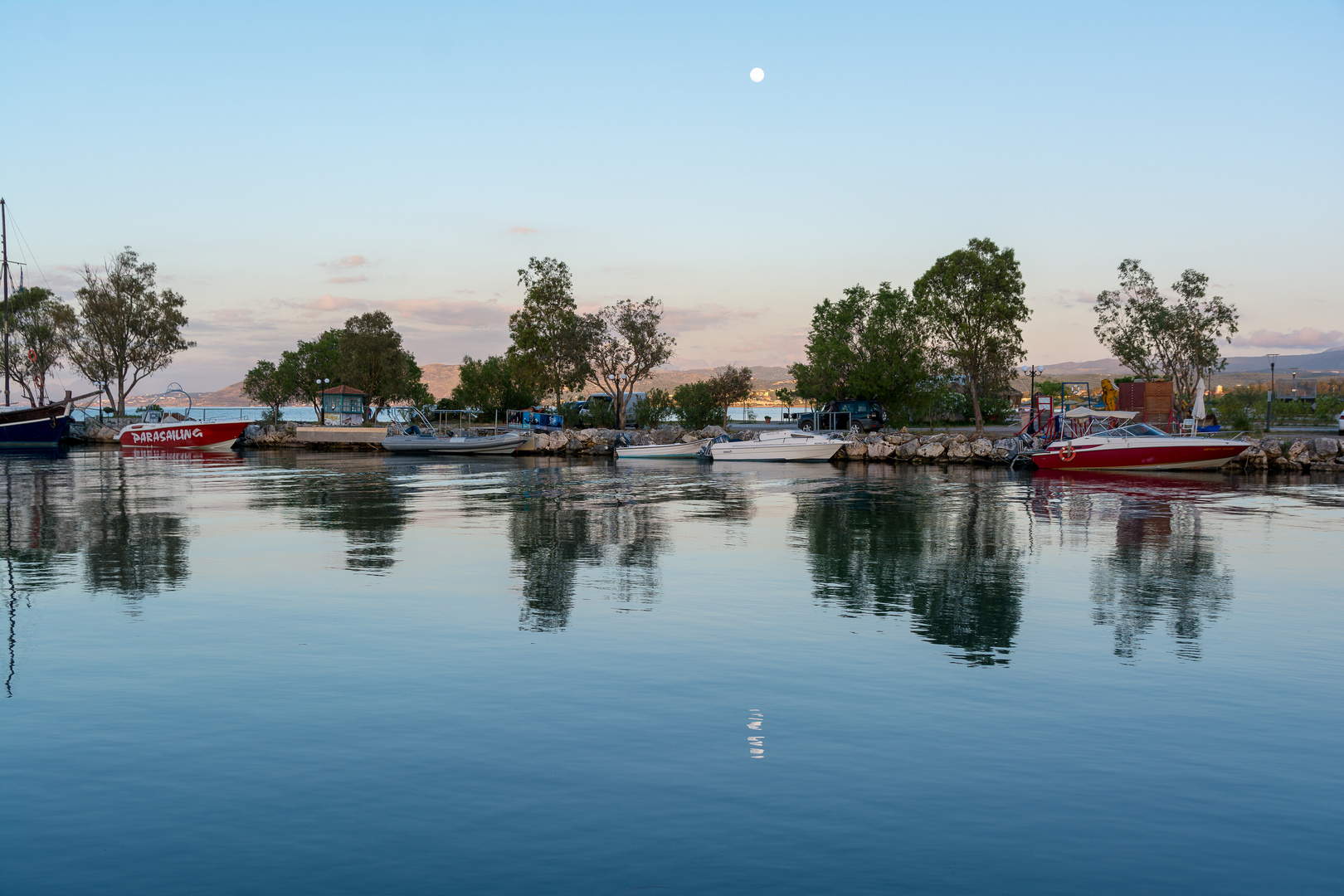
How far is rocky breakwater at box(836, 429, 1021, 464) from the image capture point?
169 ft

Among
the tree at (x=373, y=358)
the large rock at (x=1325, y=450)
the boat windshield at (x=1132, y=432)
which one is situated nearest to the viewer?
the boat windshield at (x=1132, y=432)

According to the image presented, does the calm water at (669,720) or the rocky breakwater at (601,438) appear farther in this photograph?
the rocky breakwater at (601,438)

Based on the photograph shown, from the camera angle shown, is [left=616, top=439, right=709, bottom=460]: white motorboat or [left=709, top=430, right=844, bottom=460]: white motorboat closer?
[left=709, top=430, right=844, bottom=460]: white motorboat

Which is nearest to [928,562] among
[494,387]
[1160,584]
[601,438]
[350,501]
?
[1160,584]

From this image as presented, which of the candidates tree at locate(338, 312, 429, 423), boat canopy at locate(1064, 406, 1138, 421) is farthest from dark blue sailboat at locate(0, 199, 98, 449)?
boat canopy at locate(1064, 406, 1138, 421)

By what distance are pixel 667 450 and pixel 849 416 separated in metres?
13.6

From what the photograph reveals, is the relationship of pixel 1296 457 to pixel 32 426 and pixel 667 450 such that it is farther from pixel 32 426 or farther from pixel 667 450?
pixel 32 426

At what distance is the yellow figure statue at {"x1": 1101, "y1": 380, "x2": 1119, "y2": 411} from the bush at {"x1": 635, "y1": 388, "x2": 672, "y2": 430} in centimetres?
3091

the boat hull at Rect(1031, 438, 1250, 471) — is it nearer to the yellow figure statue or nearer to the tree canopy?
the yellow figure statue

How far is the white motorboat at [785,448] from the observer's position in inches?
2085

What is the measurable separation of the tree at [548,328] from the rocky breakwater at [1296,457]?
4204cm

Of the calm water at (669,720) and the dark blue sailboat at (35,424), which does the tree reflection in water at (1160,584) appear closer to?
the calm water at (669,720)

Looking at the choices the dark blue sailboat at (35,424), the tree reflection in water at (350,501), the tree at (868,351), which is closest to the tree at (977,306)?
the tree at (868,351)

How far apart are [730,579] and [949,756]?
8019 millimetres
